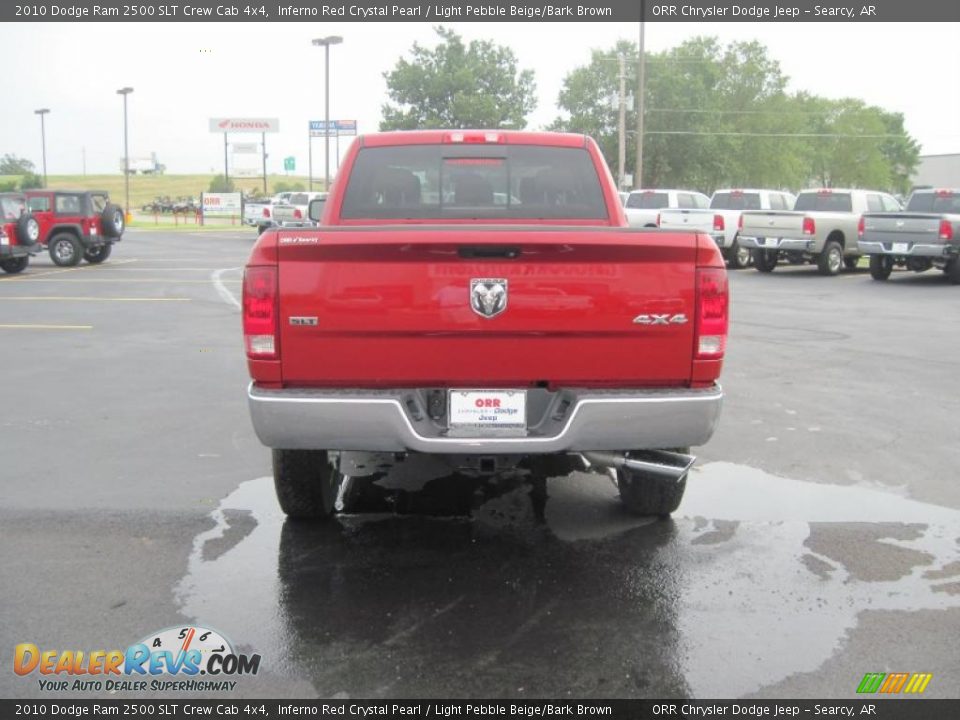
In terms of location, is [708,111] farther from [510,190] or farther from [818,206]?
Answer: [510,190]

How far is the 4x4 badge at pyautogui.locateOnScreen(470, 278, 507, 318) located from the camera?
13.0 ft

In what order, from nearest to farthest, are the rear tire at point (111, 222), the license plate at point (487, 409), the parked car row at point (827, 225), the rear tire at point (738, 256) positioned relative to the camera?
the license plate at point (487, 409)
the parked car row at point (827, 225)
the rear tire at point (738, 256)
the rear tire at point (111, 222)

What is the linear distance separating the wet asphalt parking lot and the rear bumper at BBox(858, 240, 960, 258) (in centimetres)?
1171

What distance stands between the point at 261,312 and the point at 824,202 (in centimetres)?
2066

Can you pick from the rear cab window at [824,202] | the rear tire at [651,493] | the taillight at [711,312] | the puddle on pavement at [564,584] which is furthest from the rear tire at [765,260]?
the taillight at [711,312]

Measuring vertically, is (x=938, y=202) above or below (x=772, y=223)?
above

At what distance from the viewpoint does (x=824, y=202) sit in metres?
22.3

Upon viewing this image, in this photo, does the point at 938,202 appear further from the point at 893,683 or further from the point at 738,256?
the point at 893,683

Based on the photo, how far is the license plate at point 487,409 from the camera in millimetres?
4055

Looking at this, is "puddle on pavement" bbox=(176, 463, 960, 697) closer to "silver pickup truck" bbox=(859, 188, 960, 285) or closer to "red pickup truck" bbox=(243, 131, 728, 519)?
"red pickup truck" bbox=(243, 131, 728, 519)

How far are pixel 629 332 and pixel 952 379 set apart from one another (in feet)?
21.0

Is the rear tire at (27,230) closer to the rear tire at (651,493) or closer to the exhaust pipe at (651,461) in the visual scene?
the rear tire at (651,493)

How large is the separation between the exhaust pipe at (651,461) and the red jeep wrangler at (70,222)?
2177cm

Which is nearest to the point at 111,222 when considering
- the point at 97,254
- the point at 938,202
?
the point at 97,254
